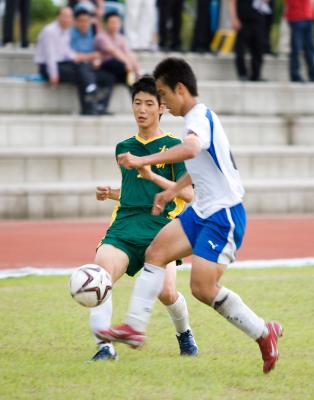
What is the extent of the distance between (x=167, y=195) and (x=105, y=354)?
1230 millimetres

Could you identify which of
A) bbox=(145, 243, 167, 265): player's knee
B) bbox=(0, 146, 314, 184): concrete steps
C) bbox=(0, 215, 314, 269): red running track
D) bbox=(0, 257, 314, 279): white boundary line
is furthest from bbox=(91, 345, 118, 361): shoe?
bbox=(0, 146, 314, 184): concrete steps

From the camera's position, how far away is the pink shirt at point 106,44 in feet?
61.4

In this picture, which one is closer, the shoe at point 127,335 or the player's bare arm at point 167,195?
the player's bare arm at point 167,195

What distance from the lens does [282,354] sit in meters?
8.39

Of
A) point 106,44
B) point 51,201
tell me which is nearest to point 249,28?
point 106,44

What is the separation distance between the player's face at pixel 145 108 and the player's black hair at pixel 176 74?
66cm

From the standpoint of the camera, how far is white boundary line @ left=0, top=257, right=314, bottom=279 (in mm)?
12336

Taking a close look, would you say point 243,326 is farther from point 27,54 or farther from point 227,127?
point 27,54

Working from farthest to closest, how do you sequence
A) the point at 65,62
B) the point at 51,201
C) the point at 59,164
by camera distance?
the point at 65,62
the point at 59,164
the point at 51,201

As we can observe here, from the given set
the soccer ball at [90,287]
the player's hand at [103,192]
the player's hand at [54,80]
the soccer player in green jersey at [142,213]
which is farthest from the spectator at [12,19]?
the soccer ball at [90,287]

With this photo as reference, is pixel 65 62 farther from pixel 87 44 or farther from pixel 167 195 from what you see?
pixel 167 195

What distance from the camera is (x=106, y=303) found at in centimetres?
800

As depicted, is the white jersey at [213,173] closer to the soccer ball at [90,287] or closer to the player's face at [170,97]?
the player's face at [170,97]

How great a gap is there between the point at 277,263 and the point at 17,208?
5.06m
